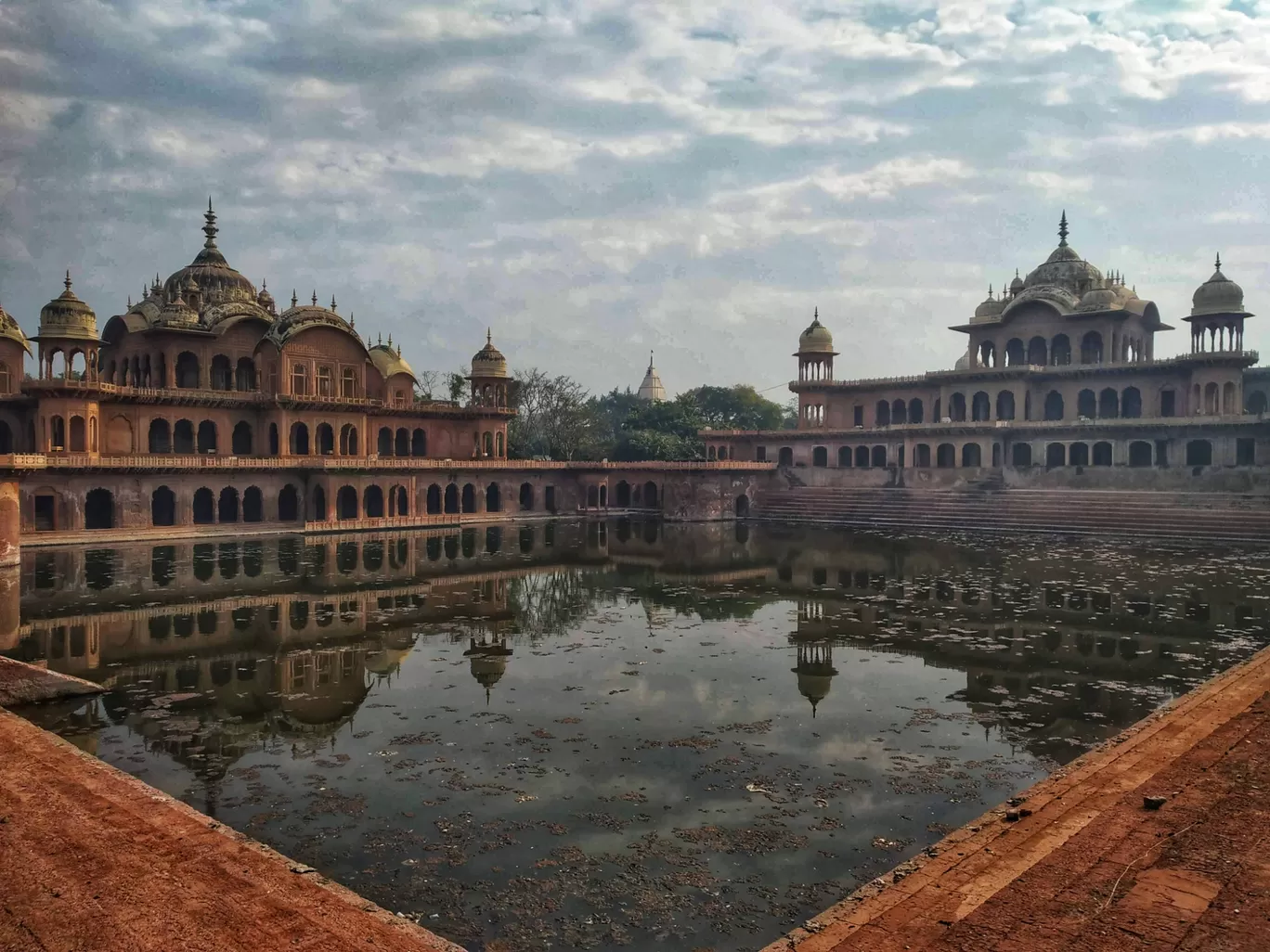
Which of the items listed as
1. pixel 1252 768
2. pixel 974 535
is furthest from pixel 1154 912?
pixel 974 535

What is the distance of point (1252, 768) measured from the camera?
7.65 m

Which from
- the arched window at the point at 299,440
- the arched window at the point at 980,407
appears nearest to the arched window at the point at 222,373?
the arched window at the point at 299,440

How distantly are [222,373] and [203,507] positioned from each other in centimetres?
761

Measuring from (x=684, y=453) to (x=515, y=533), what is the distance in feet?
58.8

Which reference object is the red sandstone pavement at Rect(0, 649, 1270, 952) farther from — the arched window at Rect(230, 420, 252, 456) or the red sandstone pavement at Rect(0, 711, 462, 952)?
the arched window at Rect(230, 420, 252, 456)

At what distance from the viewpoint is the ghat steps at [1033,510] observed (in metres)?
30.3

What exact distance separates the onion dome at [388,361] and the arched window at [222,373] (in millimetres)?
6788

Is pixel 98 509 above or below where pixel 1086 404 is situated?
below

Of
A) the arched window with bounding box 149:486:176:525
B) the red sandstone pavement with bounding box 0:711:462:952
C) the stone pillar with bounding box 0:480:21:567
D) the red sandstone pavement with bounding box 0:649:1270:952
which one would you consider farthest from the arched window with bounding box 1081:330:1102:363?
the red sandstone pavement with bounding box 0:711:462:952

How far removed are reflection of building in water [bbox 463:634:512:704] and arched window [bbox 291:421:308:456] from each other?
24.4 m

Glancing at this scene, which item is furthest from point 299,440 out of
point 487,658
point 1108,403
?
point 1108,403

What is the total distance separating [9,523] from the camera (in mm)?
22609

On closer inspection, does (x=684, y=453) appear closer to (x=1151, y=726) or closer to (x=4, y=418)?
(x=4, y=418)

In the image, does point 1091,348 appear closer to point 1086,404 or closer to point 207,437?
point 1086,404
